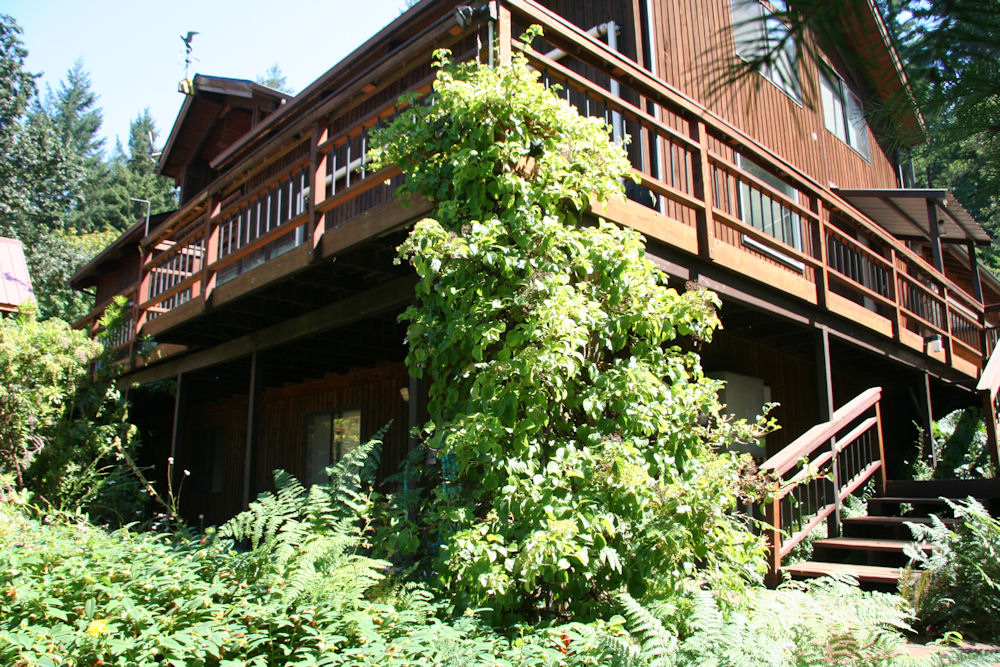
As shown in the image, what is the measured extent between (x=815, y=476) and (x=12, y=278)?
1703 cm

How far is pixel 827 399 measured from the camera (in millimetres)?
7488

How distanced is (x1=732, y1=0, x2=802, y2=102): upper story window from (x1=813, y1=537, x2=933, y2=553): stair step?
4632mm

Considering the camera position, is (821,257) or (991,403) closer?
(821,257)

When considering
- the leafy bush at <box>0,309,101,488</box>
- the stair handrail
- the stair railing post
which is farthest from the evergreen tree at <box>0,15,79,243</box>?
the stair handrail

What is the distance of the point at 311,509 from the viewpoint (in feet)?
13.7

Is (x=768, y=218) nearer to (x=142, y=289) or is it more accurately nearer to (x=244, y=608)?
(x=142, y=289)

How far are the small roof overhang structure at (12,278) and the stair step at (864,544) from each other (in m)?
14.0

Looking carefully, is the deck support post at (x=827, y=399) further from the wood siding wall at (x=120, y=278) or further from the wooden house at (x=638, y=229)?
the wood siding wall at (x=120, y=278)

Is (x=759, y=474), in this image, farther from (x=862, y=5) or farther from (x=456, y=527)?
(x=862, y=5)

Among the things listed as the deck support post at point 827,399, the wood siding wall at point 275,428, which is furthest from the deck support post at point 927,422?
the wood siding wall at point 275,428

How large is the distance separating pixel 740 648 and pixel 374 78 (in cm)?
478

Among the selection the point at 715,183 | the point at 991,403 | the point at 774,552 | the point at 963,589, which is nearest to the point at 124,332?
the point at 715,183

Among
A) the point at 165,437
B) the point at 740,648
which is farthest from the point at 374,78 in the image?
the point at 165,437

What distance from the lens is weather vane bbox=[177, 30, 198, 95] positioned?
1415 cm
